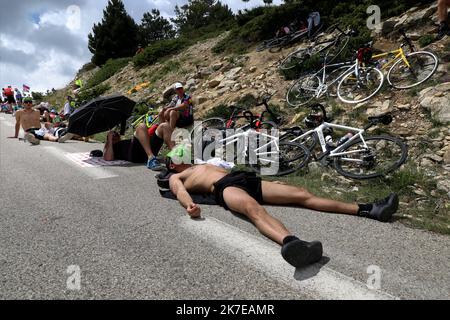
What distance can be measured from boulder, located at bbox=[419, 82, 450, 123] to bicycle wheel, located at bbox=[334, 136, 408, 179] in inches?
53.0

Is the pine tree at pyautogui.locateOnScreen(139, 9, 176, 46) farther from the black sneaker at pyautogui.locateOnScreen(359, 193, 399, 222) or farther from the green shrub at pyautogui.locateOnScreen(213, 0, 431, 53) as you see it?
the black sneaker at pyautogui.locateOnScreen(359, 193, 399, 222)

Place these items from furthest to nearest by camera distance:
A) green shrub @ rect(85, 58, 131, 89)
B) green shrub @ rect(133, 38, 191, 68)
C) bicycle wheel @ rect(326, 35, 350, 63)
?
1. green shrub @ rect(85, 58, 131, 89)
2. green shrub @ rect(133, 38, 191, 68)
3. bicycle wheel @ rect(326, 35, 350, 63)

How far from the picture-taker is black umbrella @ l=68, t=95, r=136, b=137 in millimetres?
6969

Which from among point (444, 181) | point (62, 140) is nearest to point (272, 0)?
point (62, 140)

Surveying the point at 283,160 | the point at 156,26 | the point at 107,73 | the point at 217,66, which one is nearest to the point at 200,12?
the point at 156,26

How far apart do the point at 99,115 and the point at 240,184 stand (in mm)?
4730

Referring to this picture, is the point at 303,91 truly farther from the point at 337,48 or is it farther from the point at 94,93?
the point at 94,93

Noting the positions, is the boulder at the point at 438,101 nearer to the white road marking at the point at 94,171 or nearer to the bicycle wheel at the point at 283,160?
the bicycle wheel at the point at 283,160

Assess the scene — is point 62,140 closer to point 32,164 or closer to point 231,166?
point 32,164

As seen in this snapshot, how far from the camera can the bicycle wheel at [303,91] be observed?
8.36 meters

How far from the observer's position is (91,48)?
137ft

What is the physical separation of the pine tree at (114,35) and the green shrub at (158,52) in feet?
53.0

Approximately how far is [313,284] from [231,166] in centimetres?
386

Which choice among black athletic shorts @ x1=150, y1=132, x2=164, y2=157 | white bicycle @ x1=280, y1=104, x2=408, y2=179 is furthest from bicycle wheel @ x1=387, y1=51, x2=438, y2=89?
black athletic shorts @ x1=150, y1=132, x2=164, y2=157
